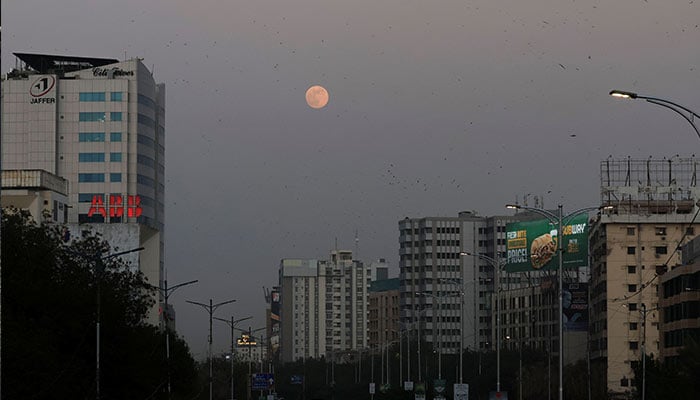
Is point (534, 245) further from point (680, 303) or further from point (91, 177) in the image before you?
point (91, 177)

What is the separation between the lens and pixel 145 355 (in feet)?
224

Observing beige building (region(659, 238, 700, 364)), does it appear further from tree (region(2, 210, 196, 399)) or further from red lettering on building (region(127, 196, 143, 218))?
red lettering on building (region(127, 196, 143, 218))

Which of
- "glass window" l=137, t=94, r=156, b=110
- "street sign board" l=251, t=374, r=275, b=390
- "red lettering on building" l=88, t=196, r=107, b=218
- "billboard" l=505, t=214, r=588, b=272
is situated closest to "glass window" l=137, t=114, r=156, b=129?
"glass window" l=137, t=94, r=156, b=110

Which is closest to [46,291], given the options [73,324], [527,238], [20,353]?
[73,324]

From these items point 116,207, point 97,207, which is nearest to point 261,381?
point 116,207

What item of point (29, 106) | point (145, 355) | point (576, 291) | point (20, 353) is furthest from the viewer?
point (29, 106)

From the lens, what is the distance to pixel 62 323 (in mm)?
58750

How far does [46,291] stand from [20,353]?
683 cm

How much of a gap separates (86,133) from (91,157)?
10.7 feet

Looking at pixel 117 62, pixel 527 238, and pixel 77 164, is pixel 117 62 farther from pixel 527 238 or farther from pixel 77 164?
pixel 527 238

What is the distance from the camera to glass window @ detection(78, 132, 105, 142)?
179000 millimetres

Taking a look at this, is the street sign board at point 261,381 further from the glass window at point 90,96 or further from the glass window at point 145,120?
the glass window at point 90,96

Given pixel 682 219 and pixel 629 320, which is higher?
pixel 682 219

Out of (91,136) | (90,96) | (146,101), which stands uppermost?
(146,101)
